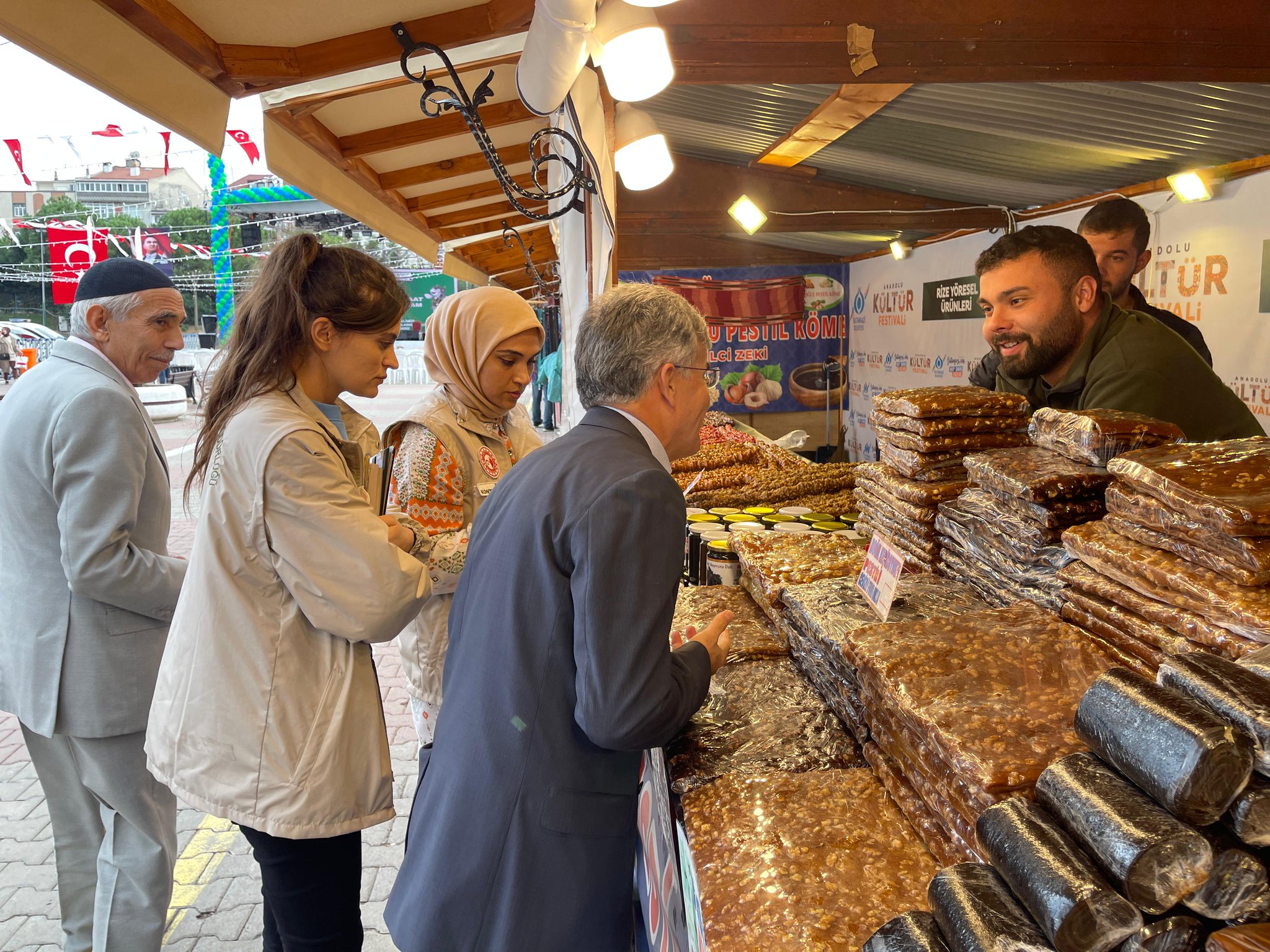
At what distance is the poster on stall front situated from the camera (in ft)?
32.3

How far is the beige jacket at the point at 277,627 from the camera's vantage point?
166 cm

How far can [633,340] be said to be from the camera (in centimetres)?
148

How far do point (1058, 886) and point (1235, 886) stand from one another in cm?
14

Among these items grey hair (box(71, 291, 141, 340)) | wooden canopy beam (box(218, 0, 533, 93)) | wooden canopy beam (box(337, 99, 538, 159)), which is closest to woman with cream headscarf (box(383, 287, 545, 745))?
grey hair (box(71, 291, 141, 340))

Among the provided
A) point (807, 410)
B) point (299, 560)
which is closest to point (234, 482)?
point (299, 560)

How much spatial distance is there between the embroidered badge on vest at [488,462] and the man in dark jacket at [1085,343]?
1556 mm

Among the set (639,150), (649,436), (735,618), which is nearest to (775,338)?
(639,150)

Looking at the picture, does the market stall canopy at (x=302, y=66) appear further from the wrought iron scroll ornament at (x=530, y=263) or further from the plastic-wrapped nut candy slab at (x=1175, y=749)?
the plastic-wrapped nut candy slab at (x=1175, y=749)

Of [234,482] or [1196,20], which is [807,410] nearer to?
[1196,20]

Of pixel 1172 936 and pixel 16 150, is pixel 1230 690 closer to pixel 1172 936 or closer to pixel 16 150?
pixel 1172 936

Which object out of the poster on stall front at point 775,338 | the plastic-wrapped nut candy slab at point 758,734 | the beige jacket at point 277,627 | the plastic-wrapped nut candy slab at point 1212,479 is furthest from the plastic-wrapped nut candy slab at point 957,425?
the poster on stall front at point 775,338

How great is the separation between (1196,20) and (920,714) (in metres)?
3.05

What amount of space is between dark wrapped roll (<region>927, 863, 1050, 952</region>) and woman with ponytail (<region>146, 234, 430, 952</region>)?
4.05ft

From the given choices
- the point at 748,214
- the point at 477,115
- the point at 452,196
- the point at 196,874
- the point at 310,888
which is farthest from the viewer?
the point at 452,196
